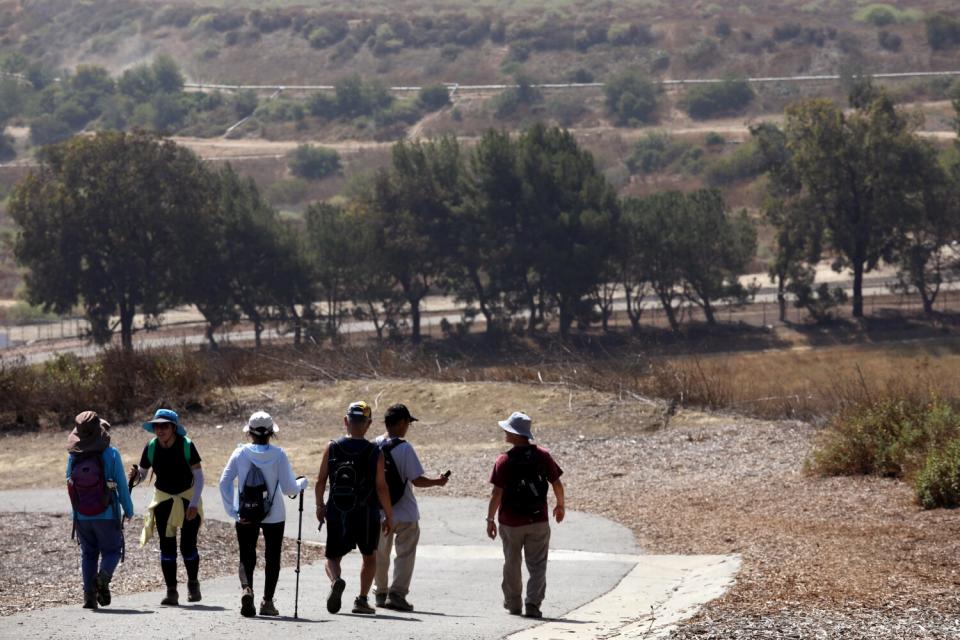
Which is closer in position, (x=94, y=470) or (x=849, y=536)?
(x=94, y=470)

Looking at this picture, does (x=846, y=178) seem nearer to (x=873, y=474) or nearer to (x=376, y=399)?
(x=376, y=399)

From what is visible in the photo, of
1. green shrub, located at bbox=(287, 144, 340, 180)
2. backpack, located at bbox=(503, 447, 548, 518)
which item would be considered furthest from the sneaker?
green shrub, located at bbox=(287, 144, 340, 180)

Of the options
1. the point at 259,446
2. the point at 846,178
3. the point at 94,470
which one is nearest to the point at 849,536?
the point at 259,446

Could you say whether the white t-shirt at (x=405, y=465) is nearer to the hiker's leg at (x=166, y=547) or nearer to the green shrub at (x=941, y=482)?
the hiker's leg at (x=166, y=547)

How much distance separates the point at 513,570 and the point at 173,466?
258cm

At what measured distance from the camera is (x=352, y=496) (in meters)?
9.97

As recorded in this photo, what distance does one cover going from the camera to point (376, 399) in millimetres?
27438

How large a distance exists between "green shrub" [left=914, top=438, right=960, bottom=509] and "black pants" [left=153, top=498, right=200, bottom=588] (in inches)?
299

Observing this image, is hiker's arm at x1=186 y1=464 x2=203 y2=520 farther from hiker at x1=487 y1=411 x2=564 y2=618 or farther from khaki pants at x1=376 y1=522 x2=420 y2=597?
hiker at x1=487 y1=411 x2=564 y2=618

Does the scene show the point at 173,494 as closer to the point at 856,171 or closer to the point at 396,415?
the point at 396,415

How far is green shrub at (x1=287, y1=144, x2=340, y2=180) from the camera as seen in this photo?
345 ft

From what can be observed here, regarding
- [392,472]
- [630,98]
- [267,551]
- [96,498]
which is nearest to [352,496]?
[392,472]

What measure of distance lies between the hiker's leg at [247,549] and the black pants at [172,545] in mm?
641

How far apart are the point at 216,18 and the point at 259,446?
475ft
